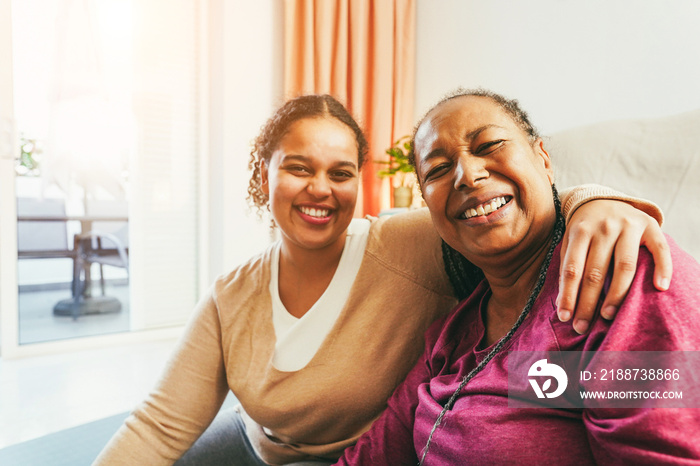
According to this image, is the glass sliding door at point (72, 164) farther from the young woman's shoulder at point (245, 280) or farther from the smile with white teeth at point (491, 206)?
the smile with white teeth at point (491, 206)

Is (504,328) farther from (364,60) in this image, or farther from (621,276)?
(364,60)

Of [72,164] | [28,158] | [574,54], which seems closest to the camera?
[574,54]

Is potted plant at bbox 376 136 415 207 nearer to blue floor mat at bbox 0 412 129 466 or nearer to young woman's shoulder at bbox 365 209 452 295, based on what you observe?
young woman's shoulder at bbox 365 209 452 295

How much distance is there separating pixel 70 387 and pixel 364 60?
248 centimetres

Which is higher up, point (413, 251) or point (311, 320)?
point (413, 251)

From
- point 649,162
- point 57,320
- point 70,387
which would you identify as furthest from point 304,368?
point 57,320

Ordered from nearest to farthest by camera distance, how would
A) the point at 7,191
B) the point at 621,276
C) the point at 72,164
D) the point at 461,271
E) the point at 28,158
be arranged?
the point at 621,276, the point at 461,271, the point at 7,191, the point at 28,158, the point at 72,164

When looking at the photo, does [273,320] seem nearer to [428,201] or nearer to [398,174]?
[428,201]

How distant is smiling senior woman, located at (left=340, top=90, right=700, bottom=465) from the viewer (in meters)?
0.50

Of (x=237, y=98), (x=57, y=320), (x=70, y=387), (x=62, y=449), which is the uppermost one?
(x=237, y=98)

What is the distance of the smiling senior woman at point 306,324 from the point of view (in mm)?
1004

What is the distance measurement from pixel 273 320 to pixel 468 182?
0.58m

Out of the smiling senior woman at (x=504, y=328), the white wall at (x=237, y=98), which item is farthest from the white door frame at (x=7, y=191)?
the smiling senior woman at (x=504, y=328)

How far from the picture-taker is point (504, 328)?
2.64ft
